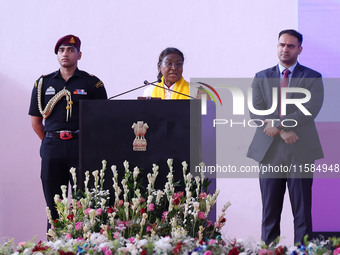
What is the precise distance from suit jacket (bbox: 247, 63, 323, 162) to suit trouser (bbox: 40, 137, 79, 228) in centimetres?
114

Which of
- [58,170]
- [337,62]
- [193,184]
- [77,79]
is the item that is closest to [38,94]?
[77,79]

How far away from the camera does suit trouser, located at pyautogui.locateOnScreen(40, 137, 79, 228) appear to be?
355 centimetres

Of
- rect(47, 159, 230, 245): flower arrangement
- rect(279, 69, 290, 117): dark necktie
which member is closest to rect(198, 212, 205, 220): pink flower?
rect(47, 159, 230, 245): flower arrangement

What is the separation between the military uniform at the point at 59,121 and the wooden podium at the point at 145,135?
0.94 meters

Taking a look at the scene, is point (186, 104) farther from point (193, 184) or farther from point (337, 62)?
point (337, 62)

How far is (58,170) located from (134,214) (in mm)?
1323

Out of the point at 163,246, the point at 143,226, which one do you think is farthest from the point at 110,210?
the point at 163,246

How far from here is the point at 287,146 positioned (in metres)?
3.59

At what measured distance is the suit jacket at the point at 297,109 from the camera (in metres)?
3.61

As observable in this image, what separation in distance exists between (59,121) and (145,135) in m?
1.13

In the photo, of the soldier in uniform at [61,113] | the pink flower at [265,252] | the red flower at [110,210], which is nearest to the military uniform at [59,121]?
the soldier in uniform at [61,113]

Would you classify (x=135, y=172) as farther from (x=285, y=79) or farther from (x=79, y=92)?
(x=285, y=79)

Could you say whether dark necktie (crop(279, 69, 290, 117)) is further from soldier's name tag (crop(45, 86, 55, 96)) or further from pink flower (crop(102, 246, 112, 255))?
pink flower (crop(102, 246, 112, 255))

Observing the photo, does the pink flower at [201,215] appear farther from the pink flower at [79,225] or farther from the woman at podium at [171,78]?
the woman at podium at [171,78]
